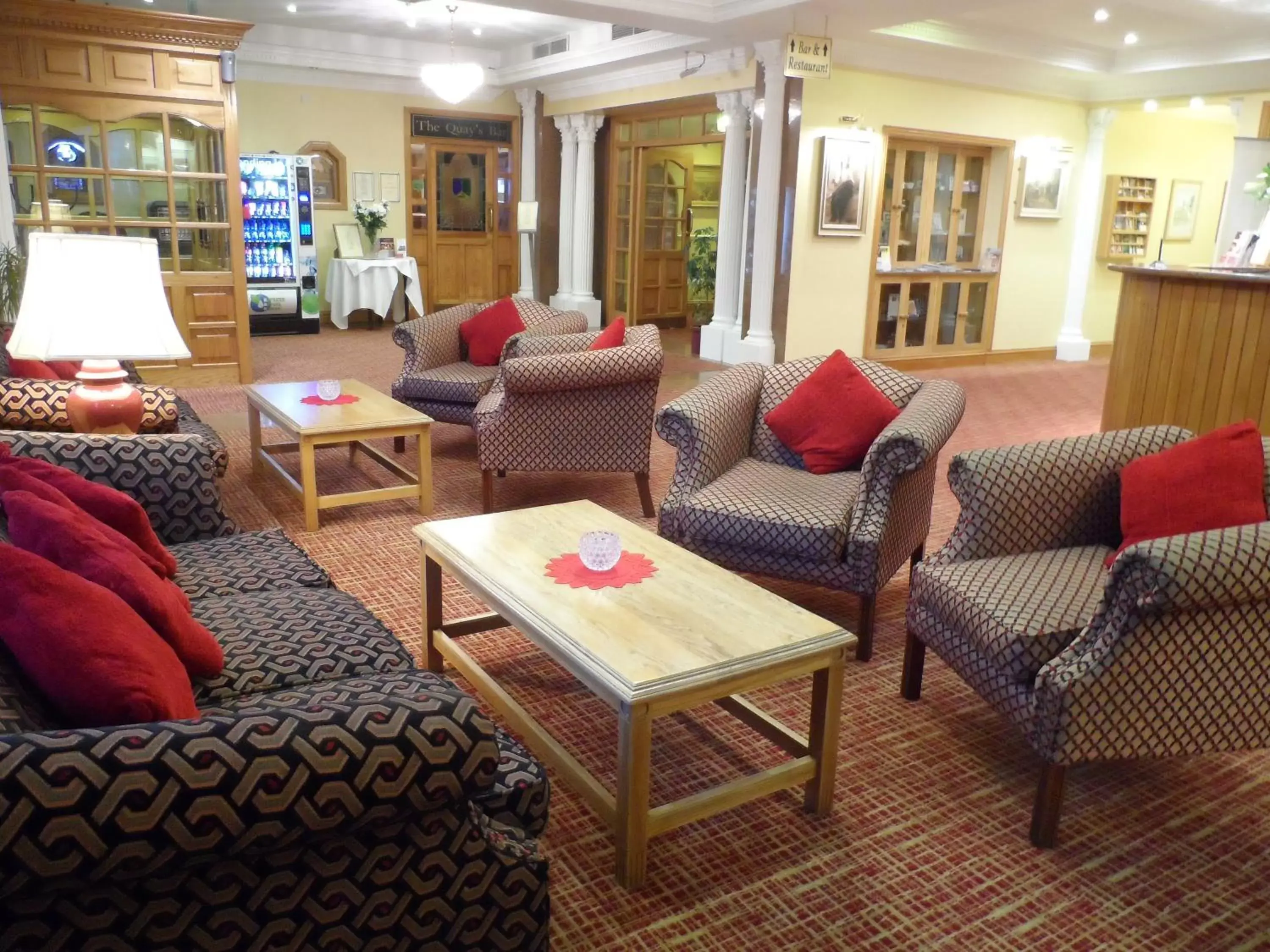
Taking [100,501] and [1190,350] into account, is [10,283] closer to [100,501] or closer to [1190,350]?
[100,501]

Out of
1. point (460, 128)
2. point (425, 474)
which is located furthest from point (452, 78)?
point (425, 474)

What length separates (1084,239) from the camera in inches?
371

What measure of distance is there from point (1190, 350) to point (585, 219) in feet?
21.5

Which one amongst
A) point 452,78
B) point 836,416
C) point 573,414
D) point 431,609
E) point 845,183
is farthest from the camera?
point 452,78

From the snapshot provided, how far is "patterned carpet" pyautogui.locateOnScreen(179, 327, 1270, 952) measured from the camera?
6.17ft

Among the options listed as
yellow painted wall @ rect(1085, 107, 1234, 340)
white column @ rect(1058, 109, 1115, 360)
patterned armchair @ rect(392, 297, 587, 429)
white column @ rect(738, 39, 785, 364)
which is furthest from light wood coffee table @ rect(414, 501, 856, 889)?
yellow painted wall @ rect(1085, 107, 1234, 340)

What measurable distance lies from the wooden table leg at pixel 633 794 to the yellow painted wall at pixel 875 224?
640 cm

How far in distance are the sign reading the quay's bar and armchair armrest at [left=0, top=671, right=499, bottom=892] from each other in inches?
406

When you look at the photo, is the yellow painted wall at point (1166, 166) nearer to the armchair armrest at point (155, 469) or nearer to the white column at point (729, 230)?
the white column at point (729, 230)

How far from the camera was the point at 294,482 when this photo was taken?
4.25m

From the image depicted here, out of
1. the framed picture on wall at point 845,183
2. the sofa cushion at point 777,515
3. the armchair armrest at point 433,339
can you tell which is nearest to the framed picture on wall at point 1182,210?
the framed picture on wall at point 845,183

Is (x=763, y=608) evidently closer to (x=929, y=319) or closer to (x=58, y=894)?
(x=58, y=894)

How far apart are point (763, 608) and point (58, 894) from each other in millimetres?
1423

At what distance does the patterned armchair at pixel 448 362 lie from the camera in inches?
195
